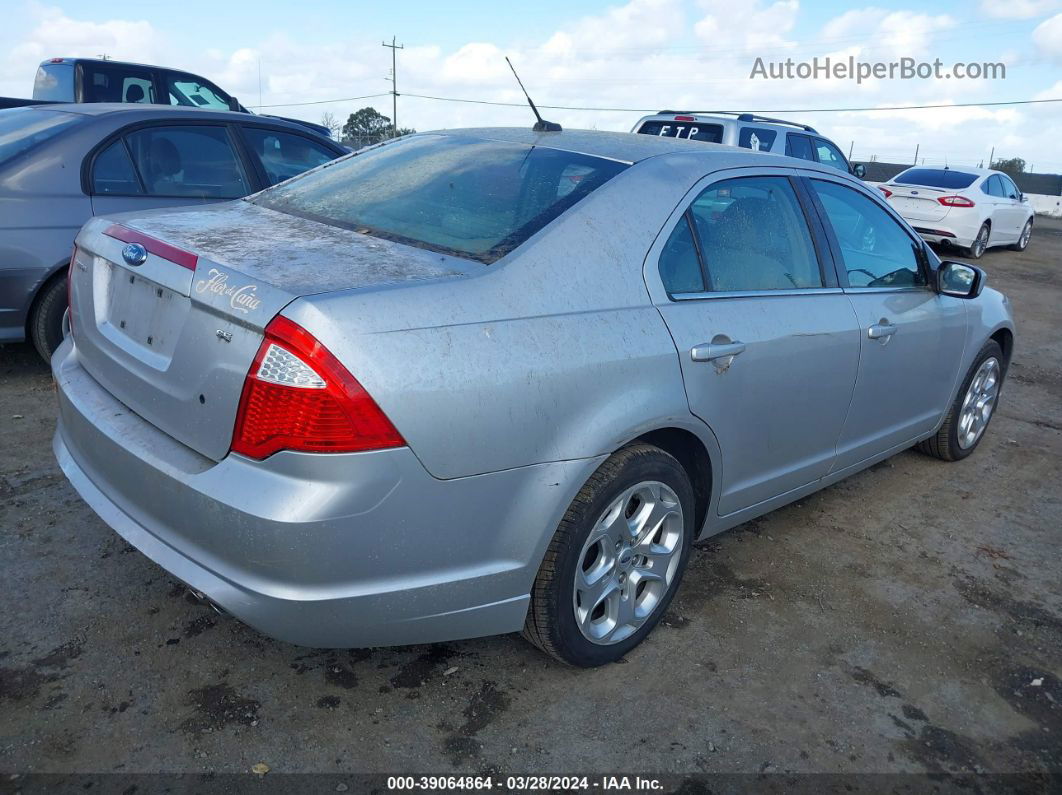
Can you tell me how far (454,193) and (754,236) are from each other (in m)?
1.13

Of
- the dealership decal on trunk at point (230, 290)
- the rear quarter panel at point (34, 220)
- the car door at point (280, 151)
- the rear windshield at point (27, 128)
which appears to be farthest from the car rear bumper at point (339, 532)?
the car door at point (280, 151)

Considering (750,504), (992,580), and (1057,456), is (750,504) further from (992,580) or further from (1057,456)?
(1057,456)

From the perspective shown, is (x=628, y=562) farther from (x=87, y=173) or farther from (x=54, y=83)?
(x=54, y=83)

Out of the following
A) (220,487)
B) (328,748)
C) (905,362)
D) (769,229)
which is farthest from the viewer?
(905,362)

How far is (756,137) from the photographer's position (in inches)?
389

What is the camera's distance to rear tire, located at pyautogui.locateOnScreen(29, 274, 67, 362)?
474 centimetres

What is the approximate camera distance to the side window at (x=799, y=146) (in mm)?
10406

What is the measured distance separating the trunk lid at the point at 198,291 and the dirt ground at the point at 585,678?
781 mm

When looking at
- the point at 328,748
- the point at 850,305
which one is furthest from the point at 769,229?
the point at 328,748

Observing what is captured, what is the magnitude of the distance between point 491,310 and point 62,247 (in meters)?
3.51

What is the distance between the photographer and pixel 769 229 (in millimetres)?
3266

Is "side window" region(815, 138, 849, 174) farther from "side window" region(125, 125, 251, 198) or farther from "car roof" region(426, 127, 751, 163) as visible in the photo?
"car roof" region(426, 127, 751, 163)

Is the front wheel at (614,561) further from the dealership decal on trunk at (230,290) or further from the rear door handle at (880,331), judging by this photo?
the rear door handle at (880,331)

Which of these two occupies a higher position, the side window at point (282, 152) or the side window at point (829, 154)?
the side window at point (829, 154)
